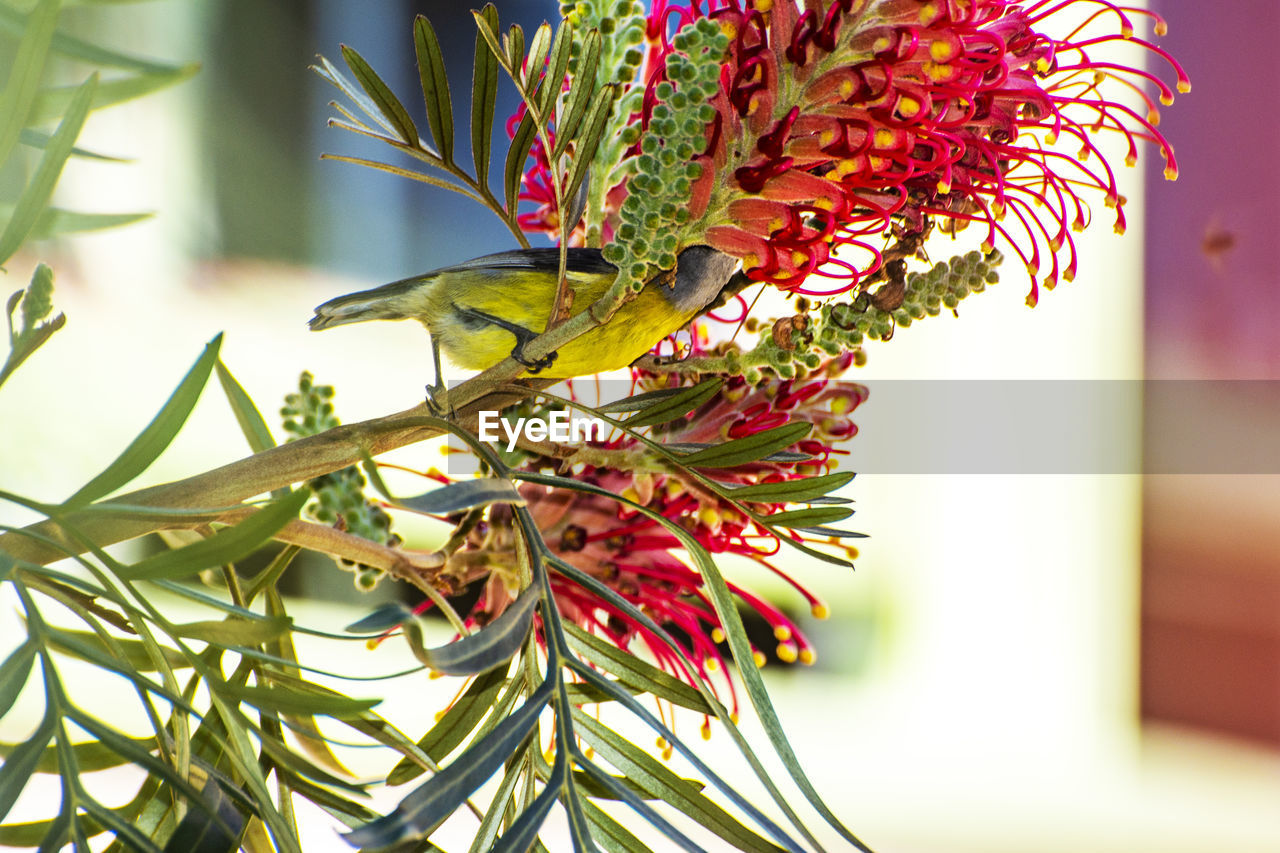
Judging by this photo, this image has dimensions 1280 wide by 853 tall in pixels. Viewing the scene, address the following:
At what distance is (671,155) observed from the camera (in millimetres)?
190

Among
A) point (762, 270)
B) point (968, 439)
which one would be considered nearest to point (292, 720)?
point (762, 270)

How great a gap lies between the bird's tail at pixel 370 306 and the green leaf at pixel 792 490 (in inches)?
4.5

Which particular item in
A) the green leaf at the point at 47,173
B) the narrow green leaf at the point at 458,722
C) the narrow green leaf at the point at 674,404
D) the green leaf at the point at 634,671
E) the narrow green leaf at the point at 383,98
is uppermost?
the narrow green leaf at the point at 383,98

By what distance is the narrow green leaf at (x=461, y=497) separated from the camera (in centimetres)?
15

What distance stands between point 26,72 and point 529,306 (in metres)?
0.13

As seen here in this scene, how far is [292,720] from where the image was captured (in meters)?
0.22

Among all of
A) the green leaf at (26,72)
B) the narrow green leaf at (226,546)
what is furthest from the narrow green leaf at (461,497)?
the green leaf at (26,72)

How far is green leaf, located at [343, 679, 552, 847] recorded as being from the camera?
132 mm

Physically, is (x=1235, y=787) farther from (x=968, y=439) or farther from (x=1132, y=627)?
(x=968, y=439)

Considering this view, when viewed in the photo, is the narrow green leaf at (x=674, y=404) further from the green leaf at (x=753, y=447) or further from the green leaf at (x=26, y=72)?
the green leaf at (x=26, y=72)

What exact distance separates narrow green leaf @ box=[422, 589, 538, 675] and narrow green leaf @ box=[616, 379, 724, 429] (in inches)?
2.8

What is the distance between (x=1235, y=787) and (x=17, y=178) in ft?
3.51

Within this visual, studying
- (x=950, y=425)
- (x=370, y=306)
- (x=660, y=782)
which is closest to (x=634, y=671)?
(x=660, y=782)

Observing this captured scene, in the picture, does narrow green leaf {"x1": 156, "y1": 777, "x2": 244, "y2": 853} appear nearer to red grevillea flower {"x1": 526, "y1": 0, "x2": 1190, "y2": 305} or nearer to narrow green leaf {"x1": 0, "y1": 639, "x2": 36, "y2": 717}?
narrow green leaf {"x1": 0, "y1": 639, "x2": 36, "y2": 717}
